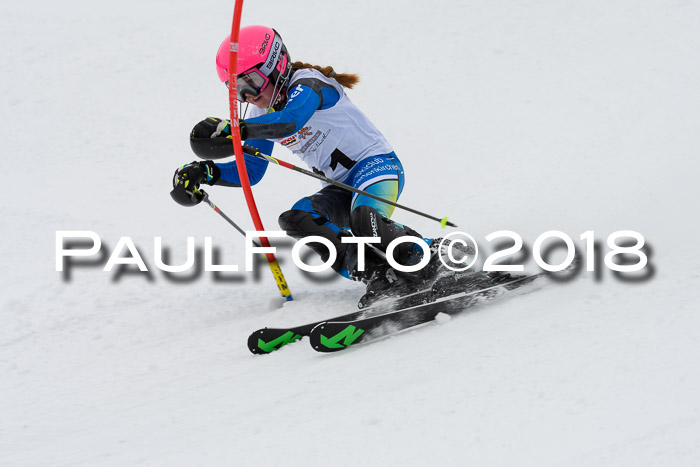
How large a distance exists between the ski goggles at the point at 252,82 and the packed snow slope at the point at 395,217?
4.20ft

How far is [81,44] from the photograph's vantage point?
31.0 feet

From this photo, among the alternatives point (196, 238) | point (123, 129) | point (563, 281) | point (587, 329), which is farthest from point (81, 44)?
point (587, 329)

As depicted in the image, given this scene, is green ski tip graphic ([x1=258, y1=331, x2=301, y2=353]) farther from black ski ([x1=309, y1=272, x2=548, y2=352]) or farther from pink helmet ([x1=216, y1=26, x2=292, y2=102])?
pink helmet ([x1=216, y1=26, x2=292, y2=102])

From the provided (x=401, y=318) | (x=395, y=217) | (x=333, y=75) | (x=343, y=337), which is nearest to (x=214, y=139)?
(x=333, y=75)

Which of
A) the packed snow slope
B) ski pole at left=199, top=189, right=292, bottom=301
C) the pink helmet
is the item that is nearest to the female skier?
the pink helmet

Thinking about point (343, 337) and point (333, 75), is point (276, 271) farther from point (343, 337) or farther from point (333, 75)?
point (333, 75)

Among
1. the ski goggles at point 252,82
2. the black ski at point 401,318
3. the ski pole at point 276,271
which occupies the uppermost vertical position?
the ski goggles at point 252,82

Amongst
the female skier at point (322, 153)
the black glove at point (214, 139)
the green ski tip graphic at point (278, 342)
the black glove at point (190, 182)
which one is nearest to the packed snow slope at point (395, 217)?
the green ski tip graphic at point (278, 342)

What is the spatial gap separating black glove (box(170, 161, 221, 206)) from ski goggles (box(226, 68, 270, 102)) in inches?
20.5

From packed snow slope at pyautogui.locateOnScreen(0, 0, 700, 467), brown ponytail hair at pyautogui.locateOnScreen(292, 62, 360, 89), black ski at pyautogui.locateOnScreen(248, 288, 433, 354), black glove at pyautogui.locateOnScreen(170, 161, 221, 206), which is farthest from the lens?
brown ponytail hair at pyautogui.locateOnScreen(292, 62, 360, 89)

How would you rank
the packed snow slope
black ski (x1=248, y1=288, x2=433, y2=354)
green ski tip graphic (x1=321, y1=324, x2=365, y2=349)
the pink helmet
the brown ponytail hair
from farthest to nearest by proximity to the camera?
the brown ponytail hair
the pink helmet
black ski (x1=248, y1=288, x2=433, y2=354)
green ski tip graphic (x1=321, y1=324, x2=365, y2=349)
the packed snow slope

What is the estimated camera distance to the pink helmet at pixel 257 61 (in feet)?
12.4

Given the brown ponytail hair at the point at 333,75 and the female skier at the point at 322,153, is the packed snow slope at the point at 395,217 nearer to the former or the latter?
the female skier at the point at 322,153

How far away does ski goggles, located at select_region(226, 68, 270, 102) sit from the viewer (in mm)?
3803
